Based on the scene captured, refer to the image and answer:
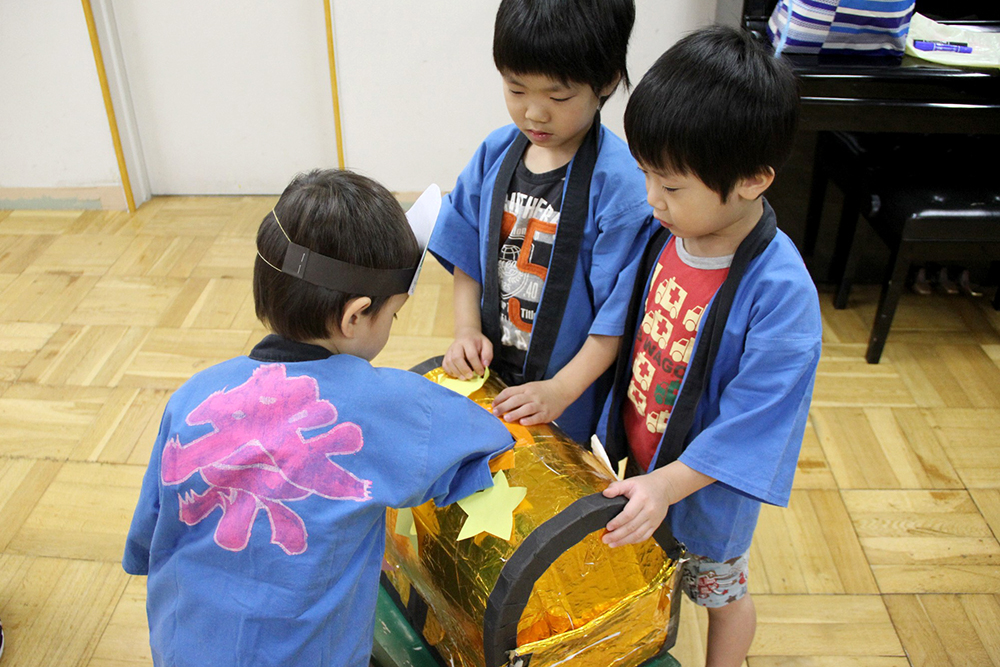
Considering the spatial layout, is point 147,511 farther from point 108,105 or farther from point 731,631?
point 108,105

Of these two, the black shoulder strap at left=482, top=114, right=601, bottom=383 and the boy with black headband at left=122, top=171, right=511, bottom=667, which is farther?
the black shoulder strap at left=482, top=114, right=601, bottom=383

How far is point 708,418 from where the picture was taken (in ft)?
3.22

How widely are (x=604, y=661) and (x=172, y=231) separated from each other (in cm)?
222

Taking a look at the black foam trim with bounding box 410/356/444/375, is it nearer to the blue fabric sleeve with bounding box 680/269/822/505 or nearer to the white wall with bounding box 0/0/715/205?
the blue fabric sleeve with bounding box 680/269/822/505

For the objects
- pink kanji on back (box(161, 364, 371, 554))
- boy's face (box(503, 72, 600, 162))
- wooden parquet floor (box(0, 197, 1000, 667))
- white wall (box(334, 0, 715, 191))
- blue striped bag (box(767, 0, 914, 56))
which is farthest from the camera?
white wall (box(334, 0, 715, 191))

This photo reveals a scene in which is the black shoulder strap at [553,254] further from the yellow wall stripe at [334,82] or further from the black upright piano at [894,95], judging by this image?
the yellow wall stripe at [334,82]

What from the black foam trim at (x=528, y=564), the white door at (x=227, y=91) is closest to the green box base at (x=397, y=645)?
the black foam trim at (x=528, y=564)

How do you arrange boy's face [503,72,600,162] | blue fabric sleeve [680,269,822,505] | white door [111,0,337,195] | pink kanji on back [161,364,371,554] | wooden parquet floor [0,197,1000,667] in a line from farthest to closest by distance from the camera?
white door [111,0,337,195]
wooden parquet floor [0,197,1000,667]
boy's face [503,72,600,162]
blue fabric sleeve [680,269,822,505]
pink kanji on back [161,364,371,554]

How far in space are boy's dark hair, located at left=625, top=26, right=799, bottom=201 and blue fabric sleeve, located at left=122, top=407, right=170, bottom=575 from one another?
1.90 feet

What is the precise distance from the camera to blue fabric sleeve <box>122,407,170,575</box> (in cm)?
83

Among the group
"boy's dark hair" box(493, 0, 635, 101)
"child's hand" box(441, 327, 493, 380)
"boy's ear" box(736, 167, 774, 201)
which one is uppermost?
"boy's dark hair" box(493, 0, 635, 101)

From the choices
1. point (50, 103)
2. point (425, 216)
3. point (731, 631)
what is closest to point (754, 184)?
point (425, 216)

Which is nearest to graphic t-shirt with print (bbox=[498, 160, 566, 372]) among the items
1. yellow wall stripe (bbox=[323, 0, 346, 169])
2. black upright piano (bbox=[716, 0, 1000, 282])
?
black upright piano (bbox=[716, 0, 1000, 282])

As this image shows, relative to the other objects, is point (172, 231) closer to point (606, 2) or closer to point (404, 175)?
point (404, 175)
